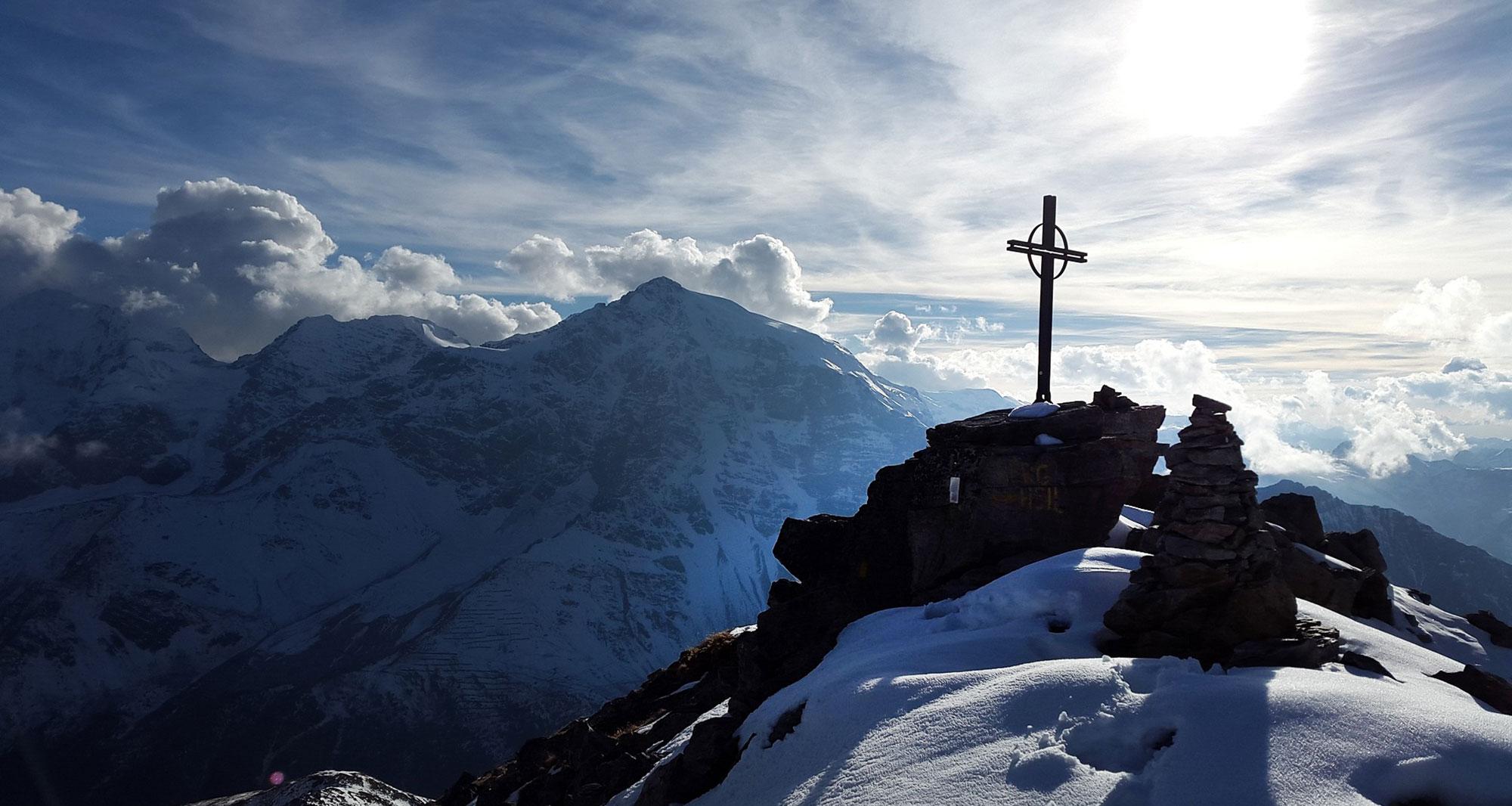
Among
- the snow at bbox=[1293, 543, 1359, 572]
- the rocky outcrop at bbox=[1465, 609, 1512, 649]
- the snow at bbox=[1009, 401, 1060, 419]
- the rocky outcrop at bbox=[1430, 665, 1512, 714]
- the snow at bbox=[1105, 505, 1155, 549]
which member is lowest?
the rocky outcrop at bbox=[1465, 609, 1512, 649]

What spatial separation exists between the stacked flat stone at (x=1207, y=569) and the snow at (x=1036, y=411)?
27.0 ft

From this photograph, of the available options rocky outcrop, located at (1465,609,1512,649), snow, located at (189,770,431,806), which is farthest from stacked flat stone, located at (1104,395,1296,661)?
snow, located at (189,770,431,806)

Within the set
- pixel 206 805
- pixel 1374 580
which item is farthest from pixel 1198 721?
pixel 206 805

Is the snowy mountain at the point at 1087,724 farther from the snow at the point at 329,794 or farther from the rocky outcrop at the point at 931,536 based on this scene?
the snow at the point at 329,794

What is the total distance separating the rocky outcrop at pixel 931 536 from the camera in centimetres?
2038

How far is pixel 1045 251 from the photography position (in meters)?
24.2

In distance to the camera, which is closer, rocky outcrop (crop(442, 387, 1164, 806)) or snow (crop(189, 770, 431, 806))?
rocky outcrop (crop(442, 387, 1164, 806))

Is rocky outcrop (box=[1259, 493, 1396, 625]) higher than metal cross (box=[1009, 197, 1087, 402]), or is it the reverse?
metal cross (box=[1009, 197, 1087, 402])

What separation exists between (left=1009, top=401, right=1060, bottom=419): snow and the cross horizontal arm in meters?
4.65

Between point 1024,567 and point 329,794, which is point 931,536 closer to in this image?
point 1024,567

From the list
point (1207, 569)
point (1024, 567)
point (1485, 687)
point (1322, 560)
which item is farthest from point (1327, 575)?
point (1207, 569)

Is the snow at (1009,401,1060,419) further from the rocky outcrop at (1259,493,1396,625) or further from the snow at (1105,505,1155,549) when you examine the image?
the rocky outcrop at (1259,493,1396,625)

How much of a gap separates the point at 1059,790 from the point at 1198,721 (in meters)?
2.04

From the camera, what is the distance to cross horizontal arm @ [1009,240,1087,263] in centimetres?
2422
